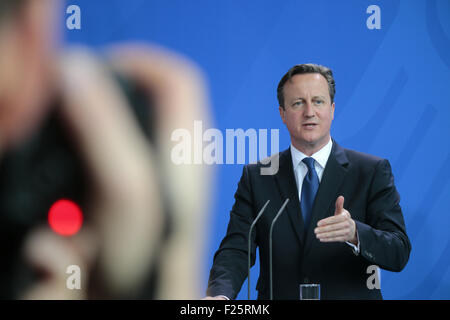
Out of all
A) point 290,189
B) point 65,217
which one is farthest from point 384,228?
point 65,217

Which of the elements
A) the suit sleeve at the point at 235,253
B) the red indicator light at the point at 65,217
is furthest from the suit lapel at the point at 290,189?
the red indicator light at the point at 65,217

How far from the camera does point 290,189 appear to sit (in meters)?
2.07

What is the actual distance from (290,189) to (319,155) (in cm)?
20

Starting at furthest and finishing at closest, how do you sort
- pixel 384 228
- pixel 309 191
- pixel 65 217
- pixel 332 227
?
pixel 65 217 → pixel 309 191 → pixel 384 228 → pixel 332 227

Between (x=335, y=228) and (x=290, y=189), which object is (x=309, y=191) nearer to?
(x=290, y=189)

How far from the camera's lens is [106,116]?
9.45 ft

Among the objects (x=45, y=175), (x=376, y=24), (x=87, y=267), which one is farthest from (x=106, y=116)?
(x=376, y=24)

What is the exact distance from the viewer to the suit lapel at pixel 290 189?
6.52ft

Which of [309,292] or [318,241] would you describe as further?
[318,241]

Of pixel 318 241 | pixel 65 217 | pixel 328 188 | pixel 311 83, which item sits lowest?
pixel 318 241

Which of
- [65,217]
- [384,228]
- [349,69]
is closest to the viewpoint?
[384,228]

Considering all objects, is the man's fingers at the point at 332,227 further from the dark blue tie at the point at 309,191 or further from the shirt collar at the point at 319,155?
the shirt collar at the point at 319,155

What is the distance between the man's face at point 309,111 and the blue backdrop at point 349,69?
620mm

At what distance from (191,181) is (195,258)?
45 cm
